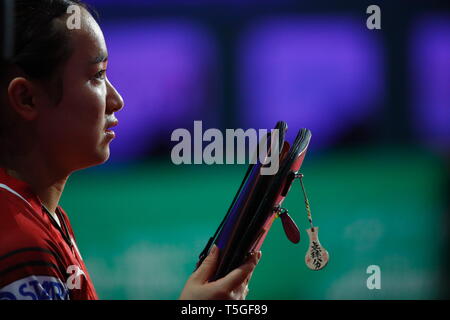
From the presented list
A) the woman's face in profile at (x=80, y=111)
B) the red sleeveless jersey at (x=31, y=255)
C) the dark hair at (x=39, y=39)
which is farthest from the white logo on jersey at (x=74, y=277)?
the dark hair at (x=39, y=39)

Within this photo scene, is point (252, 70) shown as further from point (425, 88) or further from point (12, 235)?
point (12, 235)

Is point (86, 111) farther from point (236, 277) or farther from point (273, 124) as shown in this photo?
point (273, 124)

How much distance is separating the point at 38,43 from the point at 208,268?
46 centimetres

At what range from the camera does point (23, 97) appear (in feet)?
3.20

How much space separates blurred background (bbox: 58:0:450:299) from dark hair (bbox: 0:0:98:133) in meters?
1.25

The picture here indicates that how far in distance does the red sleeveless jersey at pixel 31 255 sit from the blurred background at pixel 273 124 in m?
1.28

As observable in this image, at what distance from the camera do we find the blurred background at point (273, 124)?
2254 millimetres

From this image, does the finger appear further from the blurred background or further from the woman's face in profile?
the blurred background

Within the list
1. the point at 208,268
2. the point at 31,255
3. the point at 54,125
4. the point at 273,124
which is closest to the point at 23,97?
the point at 54,125

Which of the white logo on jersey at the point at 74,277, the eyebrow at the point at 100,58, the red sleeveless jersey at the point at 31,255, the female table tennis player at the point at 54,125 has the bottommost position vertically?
the white logo on jersey at the point at 74,277

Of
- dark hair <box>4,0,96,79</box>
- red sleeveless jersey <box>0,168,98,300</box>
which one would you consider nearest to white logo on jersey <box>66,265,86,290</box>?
red sleeveless jersey <box>0,168,98,300</box>

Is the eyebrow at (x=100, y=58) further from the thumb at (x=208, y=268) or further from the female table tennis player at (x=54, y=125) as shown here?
the thumb at (x=208, y=268)

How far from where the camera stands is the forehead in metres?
0.99

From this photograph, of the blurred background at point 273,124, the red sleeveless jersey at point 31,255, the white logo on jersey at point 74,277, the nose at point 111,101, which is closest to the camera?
the red sleeveless jersey at point 31,255
